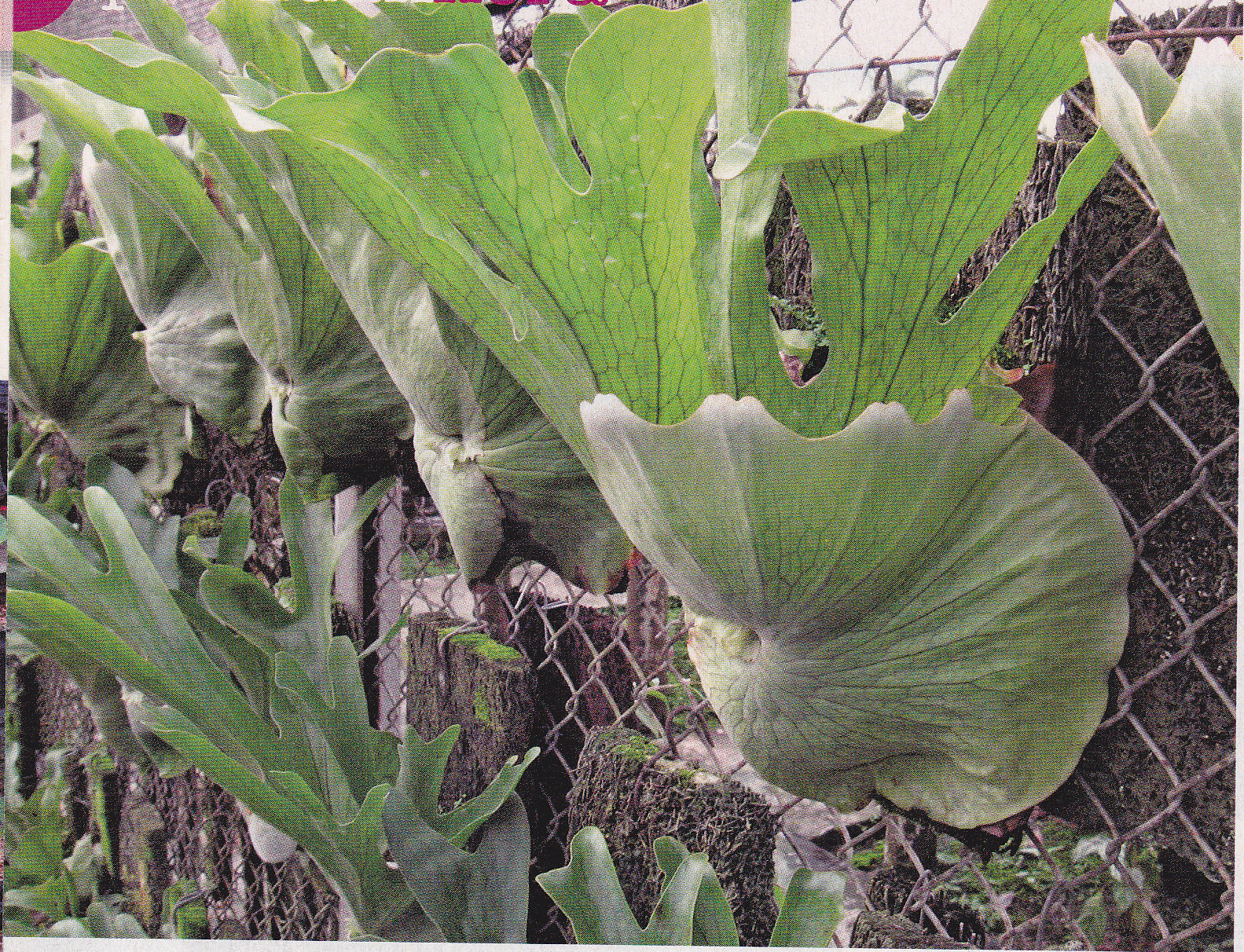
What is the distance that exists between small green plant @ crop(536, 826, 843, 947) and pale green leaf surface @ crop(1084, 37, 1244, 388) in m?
0.29

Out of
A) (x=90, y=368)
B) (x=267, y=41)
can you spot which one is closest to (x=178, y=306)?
(x=90, y=368)

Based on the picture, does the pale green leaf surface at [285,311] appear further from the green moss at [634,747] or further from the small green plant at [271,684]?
the green moss at [634,747]

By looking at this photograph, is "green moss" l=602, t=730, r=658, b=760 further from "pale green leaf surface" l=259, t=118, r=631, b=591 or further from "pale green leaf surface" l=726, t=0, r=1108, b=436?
"pale green leaf surface" l=726, t=0, r=1108, b=436

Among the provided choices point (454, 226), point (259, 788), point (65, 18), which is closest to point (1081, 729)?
point (454, 226)

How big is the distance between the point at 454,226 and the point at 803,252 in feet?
0.64

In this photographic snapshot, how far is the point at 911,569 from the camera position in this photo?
35cm

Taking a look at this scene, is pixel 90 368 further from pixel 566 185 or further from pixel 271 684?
pixel 566 185

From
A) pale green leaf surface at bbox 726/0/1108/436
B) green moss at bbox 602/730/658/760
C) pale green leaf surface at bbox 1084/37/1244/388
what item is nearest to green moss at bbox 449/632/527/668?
green moss at bbox 602/730/658/760

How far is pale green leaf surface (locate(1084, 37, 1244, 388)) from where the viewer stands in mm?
253

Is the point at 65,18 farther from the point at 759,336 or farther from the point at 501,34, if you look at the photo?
the point at 759,336

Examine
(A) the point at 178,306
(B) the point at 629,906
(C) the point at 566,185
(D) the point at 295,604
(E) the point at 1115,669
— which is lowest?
(B) the point at 629,906

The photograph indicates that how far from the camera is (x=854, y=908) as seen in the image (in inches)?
18.1

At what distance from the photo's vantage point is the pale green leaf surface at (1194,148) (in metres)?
0.25

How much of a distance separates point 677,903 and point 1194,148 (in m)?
0.38
